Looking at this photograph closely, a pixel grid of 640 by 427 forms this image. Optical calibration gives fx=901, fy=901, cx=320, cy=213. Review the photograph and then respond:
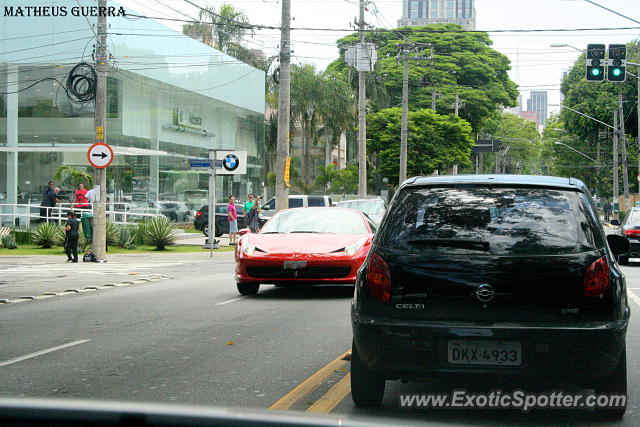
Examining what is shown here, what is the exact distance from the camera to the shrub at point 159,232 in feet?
93.0

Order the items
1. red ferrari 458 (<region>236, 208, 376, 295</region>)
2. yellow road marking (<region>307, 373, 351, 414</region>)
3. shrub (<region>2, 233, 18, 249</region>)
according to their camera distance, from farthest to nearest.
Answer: shrub (<region>2, 233, 18, 249</region>) → red ferrari 458 (<region>236, 208, 376, 295</region>) → yellow road marking (<region>307, 373, 351, 414</region>)

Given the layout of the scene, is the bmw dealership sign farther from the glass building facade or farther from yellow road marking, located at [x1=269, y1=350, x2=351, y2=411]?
yellow road marking, located at [x1=269, y1=350, x2=351, y2=411]

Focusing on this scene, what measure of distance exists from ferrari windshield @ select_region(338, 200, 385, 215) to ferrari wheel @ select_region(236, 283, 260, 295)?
17.2 meters

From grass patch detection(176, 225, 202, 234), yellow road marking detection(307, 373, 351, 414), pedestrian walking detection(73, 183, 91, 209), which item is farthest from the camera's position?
grass patch detection(176, 225, 202, 234)

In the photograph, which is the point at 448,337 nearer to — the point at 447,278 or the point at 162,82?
the point at 447,278

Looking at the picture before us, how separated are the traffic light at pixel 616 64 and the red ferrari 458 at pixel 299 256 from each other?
12.3 meters

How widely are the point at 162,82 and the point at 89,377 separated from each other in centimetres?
3296

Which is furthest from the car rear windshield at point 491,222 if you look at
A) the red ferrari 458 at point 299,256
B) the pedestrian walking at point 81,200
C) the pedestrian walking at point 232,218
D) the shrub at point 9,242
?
the pedestrian walking at point 232,218

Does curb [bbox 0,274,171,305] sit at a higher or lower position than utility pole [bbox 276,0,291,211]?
lower

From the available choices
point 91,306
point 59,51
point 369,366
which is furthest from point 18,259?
point 369,366

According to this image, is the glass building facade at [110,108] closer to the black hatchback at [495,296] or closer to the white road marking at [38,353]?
the white road marking at [38,353]

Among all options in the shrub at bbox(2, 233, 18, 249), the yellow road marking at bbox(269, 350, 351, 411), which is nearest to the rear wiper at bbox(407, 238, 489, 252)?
the yellow road marking at bbox(269, 350, 351, 411)

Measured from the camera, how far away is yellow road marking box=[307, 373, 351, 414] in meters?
5.86

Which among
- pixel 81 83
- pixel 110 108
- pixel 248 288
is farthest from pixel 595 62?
pixel 81 83
